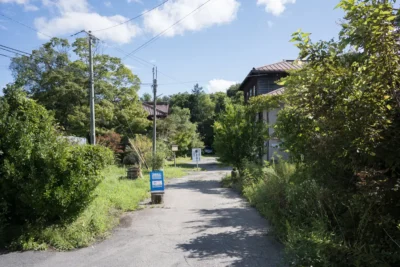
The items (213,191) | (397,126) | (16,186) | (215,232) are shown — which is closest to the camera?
(397,126)

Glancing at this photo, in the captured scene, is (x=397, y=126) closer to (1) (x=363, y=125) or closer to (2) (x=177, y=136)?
(1) (x=363, y=125)

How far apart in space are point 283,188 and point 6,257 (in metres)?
5.86

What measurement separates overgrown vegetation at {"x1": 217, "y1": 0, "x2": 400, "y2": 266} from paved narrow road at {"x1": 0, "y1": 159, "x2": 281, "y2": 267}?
4.45ft

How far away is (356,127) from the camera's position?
10.1 feet

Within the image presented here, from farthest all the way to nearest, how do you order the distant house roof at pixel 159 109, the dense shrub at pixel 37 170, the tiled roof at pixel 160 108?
1. the tiled roof at pixel 160 108
2. the distant house roof at pixel 159 109
3. the dense shrub at pixel 37 170

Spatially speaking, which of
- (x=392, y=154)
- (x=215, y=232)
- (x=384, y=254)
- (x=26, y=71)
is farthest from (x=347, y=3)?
(x=26, y=71)

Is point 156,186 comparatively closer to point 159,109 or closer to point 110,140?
point 110,140

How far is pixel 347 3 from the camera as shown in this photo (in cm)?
288

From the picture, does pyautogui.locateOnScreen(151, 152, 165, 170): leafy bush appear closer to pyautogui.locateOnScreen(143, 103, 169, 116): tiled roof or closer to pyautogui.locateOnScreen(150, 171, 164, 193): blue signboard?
pyautogui.locateOnScreen(150, 171, 164, 193): blue signboard

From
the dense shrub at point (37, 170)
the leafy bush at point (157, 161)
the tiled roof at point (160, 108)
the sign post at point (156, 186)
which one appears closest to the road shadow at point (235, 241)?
the sign post at point (156, 186)

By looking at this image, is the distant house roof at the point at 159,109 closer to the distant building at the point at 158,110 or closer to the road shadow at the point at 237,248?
the distant building at the point at 158,110

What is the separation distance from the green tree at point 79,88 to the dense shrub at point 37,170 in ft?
51.6

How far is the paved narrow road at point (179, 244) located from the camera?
5.06 m

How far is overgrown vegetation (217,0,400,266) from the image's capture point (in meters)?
2.84
